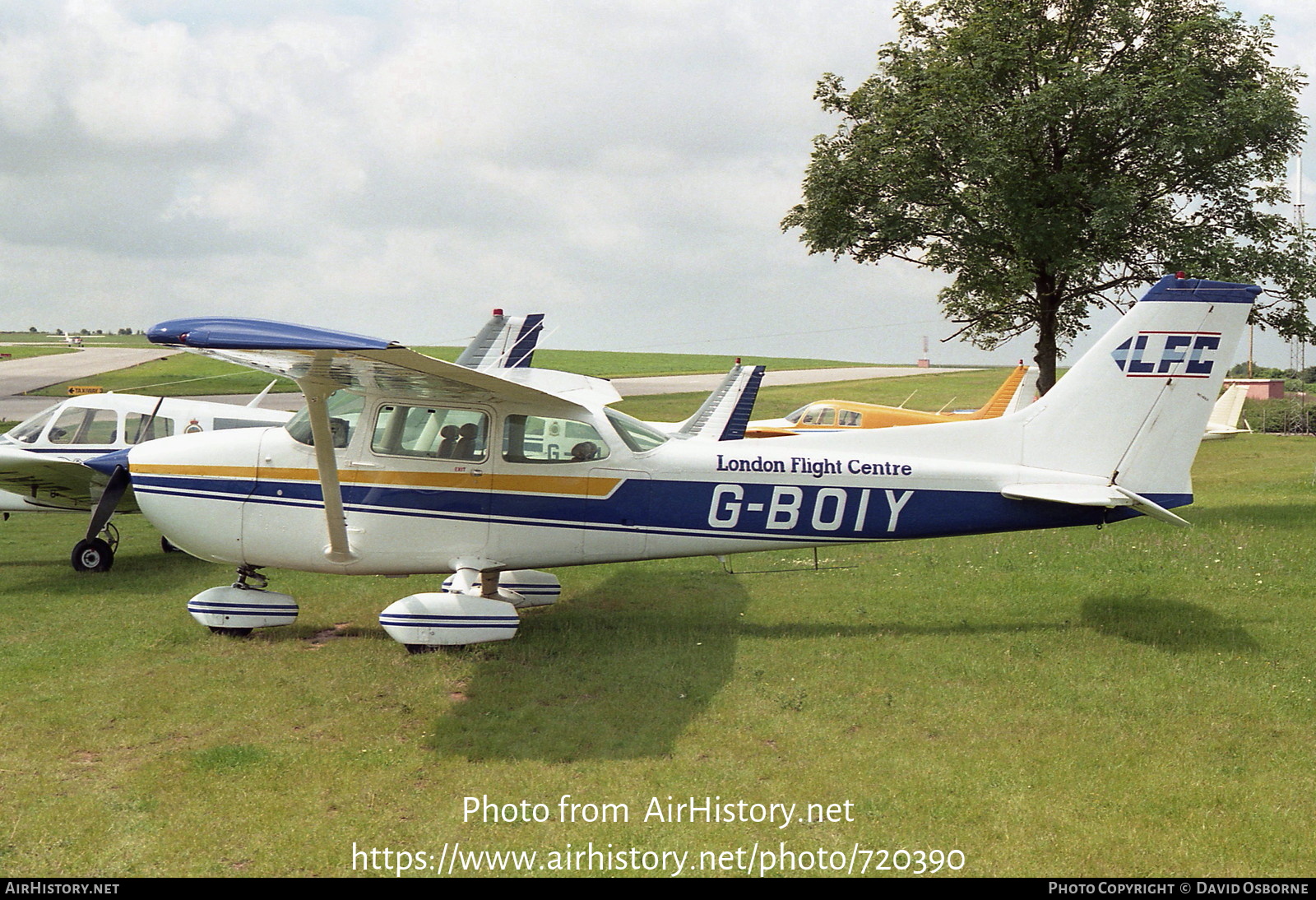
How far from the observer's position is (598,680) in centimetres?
706

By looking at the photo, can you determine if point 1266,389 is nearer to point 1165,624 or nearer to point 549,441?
point 1165,624

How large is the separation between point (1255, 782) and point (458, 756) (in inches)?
176

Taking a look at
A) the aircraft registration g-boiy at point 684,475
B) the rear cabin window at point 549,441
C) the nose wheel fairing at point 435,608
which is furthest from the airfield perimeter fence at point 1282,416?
the rear cabin window at point 549,441

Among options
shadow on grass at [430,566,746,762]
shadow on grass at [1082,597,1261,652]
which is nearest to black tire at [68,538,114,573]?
shadow on grass at [430,566,746,762]

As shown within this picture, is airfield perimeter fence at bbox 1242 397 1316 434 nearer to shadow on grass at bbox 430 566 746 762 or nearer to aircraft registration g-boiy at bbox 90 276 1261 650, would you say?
aircraft registration g-boiy at bbox 90 276 1261 650

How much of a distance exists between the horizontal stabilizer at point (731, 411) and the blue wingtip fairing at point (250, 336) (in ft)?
39.7

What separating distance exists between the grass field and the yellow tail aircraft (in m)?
12.1

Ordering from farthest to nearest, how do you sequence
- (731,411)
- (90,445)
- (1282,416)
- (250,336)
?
1. (1282,416)
2. (731,411)
3. (90,445)
4. (250,336)

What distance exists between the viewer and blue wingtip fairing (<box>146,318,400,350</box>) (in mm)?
5305

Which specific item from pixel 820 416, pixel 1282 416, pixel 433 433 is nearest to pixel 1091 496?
A: pixel 433 433

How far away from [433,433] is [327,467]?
93 cm

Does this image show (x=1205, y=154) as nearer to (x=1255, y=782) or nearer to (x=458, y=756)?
(x=1255, y=782)

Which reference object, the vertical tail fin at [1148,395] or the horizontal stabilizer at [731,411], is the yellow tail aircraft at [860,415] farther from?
the vertical tail fin at [1148,395]

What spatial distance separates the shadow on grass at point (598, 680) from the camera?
5.93 m
